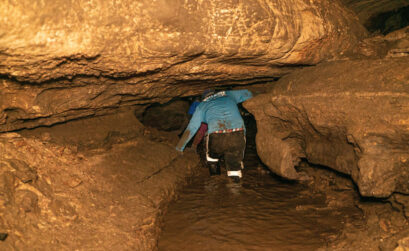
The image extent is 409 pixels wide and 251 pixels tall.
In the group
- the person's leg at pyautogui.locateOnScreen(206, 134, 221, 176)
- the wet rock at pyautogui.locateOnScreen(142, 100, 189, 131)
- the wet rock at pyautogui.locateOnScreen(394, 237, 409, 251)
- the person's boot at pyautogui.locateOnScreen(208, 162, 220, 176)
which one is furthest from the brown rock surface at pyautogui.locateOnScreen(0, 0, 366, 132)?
the wet rock at pyautogui.locateOnScreen(142, 100, 189, 131)

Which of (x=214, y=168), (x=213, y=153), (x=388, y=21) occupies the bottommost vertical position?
(x=214, y=168)

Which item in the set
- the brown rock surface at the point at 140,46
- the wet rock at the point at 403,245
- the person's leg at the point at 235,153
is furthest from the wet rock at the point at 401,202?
the person's leg at the point at 235,153

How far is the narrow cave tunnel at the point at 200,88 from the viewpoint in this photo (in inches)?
98.0

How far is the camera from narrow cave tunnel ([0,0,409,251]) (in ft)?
8.17

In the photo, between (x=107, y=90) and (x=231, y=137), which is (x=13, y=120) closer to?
(x=107, y=90)

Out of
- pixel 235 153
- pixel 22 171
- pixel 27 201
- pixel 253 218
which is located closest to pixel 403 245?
pixel 253 218

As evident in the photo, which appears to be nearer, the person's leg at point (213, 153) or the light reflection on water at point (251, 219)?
the light reflection on water at point (251, 219)

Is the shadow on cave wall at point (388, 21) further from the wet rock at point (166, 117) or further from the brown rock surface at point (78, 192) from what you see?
the wet rock at point (166, 117)

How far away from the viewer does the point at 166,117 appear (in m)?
7.32

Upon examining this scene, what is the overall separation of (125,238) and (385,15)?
4.94 metres

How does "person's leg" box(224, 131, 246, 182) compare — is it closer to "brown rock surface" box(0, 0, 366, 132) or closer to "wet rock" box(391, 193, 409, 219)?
"brown rock surface" box(0, 0, 366, 132)

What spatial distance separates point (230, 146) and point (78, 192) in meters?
2.43

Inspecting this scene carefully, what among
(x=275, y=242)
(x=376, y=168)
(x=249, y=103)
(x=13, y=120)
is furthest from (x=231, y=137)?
(x=13, y=120)

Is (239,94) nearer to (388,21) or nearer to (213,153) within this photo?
(213,153)
